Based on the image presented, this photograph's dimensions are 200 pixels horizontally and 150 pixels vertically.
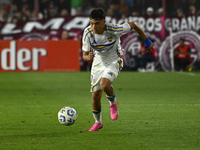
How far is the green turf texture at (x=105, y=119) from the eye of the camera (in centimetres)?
493

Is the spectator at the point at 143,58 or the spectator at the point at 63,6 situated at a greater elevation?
the spectator at the point at 63,6

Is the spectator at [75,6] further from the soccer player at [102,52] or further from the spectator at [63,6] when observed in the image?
the soccer player at [102,52]

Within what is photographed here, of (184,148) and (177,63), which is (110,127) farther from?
(177,63)

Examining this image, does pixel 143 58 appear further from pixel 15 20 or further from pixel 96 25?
pixel 96 25

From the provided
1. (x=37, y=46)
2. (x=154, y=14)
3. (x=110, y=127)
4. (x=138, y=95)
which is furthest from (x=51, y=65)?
(x=110, y=127)

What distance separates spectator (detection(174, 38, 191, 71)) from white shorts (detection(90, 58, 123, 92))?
13.3m

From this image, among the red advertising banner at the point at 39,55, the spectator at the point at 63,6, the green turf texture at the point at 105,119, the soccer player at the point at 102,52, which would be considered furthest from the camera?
the spectator at the point at 63,6

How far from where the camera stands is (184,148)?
15.1 ft

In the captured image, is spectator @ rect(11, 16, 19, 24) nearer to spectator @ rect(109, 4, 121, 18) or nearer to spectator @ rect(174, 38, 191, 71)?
spectator @ rect(109, 4, 121, 18)

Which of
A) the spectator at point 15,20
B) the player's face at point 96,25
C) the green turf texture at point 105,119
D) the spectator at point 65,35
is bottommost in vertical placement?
the green turf texture at point 105,119

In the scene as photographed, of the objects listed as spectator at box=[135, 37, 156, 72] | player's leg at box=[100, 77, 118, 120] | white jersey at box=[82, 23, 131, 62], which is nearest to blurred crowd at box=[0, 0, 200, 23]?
spectator at box=[135, 37, 156, 72]

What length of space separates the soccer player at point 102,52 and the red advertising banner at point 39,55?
1222 cm

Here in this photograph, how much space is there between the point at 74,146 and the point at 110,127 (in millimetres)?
1372

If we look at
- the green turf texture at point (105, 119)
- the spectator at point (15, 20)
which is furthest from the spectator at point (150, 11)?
the green turf texture at point (105, 119)
